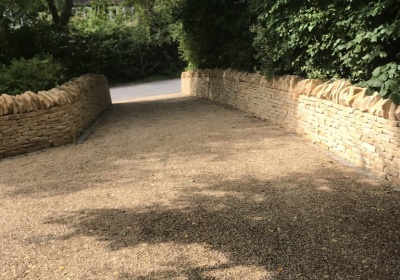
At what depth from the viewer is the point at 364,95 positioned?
197 inches

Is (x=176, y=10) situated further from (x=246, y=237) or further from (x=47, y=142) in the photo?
(x=246, y=237)

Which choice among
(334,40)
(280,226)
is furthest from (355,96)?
(280,226)

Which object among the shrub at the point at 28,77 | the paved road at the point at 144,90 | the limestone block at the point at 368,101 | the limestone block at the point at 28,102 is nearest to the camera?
the limestone block at the point at 368,101

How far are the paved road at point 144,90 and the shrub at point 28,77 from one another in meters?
A: 10.7

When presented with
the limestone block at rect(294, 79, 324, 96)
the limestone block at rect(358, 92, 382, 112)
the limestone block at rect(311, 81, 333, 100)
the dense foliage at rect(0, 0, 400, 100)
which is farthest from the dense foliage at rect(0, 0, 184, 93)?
the limestone block at rect(358, 92, 382, 112)

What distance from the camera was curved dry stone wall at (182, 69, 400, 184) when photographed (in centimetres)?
439

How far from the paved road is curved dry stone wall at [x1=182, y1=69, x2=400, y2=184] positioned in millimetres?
11341

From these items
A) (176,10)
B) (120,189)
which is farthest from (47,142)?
(176,10)

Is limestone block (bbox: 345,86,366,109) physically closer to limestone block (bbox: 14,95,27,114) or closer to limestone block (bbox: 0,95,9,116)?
limestone block (bbox: 14,95,27,114)

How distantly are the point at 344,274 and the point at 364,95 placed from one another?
2.85 metres

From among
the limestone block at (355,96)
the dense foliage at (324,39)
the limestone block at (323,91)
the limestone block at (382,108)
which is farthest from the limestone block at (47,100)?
the limestone block at (382,108)

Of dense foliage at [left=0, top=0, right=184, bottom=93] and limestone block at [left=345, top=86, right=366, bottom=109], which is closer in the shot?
limestone block at [left=345, top=86, right=366, bottom=109]

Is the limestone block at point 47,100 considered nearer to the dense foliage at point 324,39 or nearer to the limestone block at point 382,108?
the dense foliage at point 324,39

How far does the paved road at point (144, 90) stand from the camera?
20328 mm
